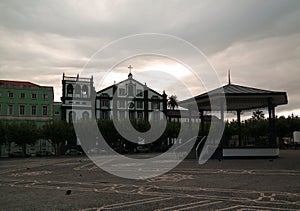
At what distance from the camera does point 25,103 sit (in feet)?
199

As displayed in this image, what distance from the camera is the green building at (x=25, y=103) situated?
194 ft

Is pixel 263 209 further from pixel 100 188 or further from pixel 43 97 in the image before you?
pixel 43 97

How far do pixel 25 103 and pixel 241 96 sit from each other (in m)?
45.5

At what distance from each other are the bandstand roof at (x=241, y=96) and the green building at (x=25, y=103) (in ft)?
128

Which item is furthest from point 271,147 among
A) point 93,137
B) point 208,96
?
point 93,137

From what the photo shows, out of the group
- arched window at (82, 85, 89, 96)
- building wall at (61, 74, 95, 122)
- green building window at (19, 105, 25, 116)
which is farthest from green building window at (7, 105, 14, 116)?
arched window at (82, 85, 89, 96)

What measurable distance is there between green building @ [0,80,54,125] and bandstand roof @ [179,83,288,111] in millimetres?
38897

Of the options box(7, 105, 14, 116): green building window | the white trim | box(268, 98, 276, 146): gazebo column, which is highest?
box(7, 105, 14, 116): green building window

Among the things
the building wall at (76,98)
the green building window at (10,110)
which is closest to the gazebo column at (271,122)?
the building wall at (76,98)

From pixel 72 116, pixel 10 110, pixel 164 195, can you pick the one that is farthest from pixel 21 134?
pixel 164 195

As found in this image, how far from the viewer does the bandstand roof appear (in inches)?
1005

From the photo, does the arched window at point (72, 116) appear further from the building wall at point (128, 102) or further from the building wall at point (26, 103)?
the building wall at point (128, 102)

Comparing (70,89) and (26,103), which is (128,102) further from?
(26,103)

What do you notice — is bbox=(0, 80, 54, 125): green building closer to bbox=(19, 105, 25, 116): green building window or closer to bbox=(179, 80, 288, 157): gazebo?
bbox=(19, 105, 25, 116): green building window
